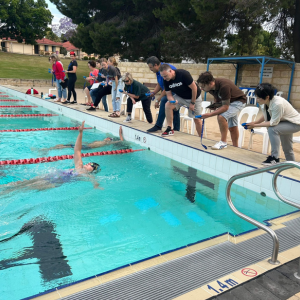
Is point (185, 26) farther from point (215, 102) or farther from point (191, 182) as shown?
point (191, 182)

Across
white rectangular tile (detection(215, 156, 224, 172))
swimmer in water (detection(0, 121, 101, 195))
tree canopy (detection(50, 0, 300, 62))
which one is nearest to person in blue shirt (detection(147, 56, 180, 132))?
white rectangular tile (detection(215, 156, 224, 172))

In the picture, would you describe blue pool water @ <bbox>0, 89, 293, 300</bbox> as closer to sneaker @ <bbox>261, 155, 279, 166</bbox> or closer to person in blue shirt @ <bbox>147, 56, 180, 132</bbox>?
sneaker @ <bbox>261, 155, 279, 166</bbox>

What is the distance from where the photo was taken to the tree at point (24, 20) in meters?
48.3

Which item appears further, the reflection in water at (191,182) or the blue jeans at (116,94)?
the blue jeans at (116,94)

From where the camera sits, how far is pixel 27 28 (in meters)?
51.4

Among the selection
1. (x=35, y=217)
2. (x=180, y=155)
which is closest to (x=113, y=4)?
(x=180, y=155)

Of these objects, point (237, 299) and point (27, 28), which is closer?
point (237, 299)

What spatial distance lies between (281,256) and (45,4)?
66.6 metres

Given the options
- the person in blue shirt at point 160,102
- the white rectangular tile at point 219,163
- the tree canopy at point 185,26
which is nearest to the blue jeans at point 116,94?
the person in blue shirt at point 160,102

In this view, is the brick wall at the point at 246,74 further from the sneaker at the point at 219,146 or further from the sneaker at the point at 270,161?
the sneaker at the point at 270,161

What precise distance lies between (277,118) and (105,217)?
9.07ft

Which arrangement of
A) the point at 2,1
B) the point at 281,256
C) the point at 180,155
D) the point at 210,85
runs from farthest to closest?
1. the point at 2,1
2. the point at 180,155
3. the point at 210,85
4. the point at 281,256

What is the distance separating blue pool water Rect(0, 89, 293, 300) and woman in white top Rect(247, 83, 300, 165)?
0.86 meters

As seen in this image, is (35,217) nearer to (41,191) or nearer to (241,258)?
(41,191)
